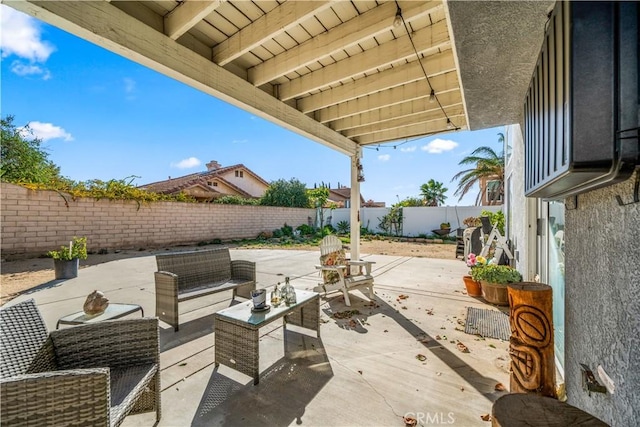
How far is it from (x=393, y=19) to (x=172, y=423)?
3.51 metres

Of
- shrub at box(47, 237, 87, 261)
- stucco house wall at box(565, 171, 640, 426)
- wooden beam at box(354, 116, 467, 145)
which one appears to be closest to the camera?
stucco house wall at box(565, 171, 640, 426)

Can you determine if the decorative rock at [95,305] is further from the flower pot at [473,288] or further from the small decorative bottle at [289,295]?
the flower pot at [473,288]

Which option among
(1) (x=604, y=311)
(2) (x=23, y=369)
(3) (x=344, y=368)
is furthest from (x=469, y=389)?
(2) (x=23, y=369)

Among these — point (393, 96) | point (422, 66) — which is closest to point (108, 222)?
point (393, 96)

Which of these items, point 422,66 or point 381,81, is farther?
point 381,81

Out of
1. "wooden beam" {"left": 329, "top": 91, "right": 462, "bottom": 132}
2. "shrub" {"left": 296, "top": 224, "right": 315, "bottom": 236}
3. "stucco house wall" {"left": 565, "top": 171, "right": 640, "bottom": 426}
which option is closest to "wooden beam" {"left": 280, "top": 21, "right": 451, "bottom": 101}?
"wooden beam" {"left": 329, "top": 91, "right": 462, "bottom": 132}

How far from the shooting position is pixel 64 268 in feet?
17.6

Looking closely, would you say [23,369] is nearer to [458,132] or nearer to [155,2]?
[155,2]

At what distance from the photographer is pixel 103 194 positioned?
871 cm

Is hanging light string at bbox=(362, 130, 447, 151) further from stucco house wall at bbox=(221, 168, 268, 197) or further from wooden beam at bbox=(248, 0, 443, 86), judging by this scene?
stucco house wall at bbox=(221, 168, 268, 197)

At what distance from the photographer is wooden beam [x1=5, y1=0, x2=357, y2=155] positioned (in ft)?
6.49

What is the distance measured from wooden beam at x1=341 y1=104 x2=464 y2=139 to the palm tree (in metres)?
8.05

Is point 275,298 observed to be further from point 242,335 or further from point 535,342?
point 535,342

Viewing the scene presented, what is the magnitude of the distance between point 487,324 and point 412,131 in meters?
3.69
